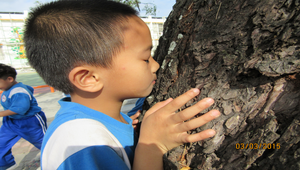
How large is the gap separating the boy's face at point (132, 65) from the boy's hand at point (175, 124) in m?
0.27

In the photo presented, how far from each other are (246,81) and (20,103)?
3384mm

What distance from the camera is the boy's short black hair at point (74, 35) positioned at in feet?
3.12

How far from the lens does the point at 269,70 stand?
70 centimetres

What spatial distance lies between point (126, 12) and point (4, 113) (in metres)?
2.94

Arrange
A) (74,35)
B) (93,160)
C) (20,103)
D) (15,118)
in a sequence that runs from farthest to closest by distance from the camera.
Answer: (15,118)
(20,103)
(74,35)
(93,160)

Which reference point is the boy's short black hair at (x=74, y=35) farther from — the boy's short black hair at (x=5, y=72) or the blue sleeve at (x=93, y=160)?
the boy's short black hair at (x=5, y=72)

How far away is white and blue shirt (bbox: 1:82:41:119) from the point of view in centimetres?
273

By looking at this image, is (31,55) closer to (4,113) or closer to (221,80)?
(221,80)

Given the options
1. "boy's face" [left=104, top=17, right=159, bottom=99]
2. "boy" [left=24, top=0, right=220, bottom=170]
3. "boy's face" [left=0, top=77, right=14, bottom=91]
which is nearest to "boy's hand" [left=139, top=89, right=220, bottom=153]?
"boy" [left=24, top=0, right=220, bottom=170]

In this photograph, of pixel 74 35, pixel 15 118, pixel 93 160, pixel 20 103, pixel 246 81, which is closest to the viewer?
pixel 93 160

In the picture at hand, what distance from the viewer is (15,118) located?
2859mm

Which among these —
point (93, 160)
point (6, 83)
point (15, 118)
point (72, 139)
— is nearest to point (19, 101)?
point (15, 118)
